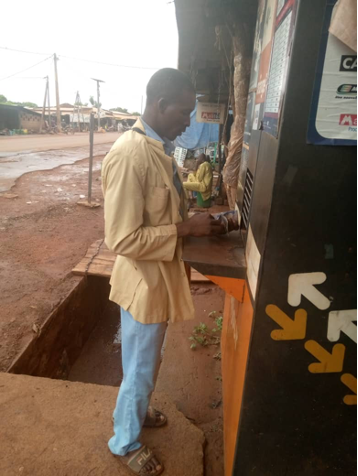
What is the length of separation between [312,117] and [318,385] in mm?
945

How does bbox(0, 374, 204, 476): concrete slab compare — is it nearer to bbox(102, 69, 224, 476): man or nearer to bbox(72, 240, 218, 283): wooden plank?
bbox(102, 69, 224, 476): man

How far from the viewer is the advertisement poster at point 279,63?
105 centimetres

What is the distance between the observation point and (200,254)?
157cm

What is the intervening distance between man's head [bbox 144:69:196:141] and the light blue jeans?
3.04 ft

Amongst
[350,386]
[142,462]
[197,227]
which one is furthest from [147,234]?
[142,462]

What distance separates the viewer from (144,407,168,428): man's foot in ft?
6.92

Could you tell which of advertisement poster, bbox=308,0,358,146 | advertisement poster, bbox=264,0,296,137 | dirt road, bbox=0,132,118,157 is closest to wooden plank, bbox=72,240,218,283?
advertisement poster, bbox=264,0,296,137

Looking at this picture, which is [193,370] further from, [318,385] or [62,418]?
[318,385]

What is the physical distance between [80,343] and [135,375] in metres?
3.09

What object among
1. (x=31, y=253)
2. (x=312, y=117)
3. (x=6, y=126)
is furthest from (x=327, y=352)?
(x=6, y=126)

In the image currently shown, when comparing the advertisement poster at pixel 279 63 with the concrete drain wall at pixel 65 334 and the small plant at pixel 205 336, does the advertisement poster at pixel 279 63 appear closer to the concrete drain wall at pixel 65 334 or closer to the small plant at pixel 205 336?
the small plant at pixel 205 336

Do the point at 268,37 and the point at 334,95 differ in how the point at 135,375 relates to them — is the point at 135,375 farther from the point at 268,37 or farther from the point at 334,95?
the point at 268,37

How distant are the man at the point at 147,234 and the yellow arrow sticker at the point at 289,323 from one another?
0.49 m

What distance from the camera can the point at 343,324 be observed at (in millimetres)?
1163
